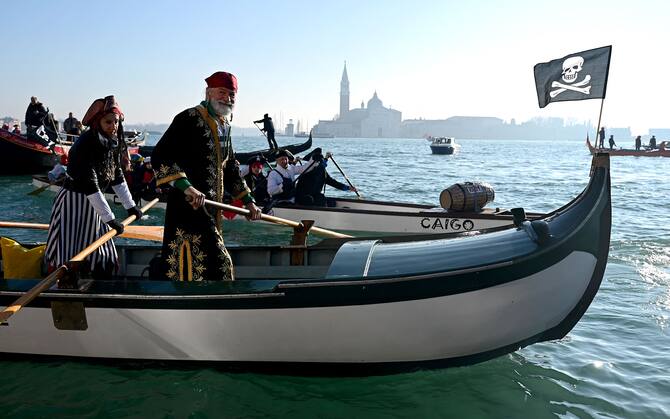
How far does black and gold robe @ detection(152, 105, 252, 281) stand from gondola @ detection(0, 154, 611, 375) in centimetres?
26

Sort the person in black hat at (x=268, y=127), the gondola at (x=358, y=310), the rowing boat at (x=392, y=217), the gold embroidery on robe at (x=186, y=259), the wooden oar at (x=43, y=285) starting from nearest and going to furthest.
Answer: the wooden oar at (x=43, y=285) < the gondola at (x=358, y=310) < the gold embroidery on robe at (x=186, y=259) < the rowing boat at (x=392, y=217) < the person in black hat at (x=268, y=127)

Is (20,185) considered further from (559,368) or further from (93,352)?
(559,368)

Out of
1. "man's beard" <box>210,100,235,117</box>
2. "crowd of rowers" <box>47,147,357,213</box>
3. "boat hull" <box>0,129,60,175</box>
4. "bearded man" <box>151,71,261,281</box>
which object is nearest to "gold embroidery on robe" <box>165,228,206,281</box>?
"bearded man" <box>151,71,261,281</box>

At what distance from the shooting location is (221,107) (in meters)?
3.54

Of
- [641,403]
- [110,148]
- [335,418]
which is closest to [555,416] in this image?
[641,403]

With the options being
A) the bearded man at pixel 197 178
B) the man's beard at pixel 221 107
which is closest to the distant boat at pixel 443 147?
the bearded man at pixel 197 178

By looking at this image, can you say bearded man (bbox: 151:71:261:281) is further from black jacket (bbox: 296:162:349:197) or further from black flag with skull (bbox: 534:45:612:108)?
black jacket (bbox: 296:162:349:197)

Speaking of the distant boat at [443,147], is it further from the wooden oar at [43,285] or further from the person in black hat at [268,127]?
the wooden oar at [43,285]

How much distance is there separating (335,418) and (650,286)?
4462 millimetres

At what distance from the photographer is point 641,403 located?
3639mm

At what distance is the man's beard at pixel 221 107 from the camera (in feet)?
11.6

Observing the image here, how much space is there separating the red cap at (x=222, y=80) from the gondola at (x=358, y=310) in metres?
1.17

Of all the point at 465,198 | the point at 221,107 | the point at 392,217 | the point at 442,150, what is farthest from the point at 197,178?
the point at 442,150

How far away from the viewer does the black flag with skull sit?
399 centimetres
